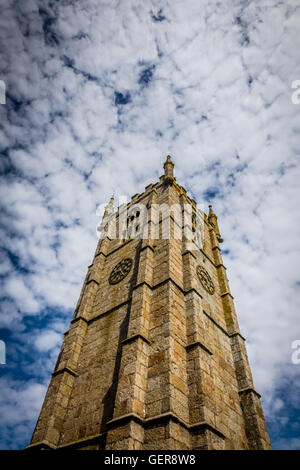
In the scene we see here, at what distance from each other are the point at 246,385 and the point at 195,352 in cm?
422

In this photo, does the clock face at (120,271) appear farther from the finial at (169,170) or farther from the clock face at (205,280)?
the finial at (169,170)

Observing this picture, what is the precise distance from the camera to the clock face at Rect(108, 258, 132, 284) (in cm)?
1456

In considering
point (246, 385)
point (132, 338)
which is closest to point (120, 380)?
point (132, 338)

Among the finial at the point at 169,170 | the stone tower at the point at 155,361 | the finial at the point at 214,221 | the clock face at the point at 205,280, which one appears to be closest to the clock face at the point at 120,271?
the stone tower at the point at 155,361

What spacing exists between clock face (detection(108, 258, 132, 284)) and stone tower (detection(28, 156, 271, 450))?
0.25ft

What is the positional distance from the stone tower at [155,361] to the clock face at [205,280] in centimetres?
10

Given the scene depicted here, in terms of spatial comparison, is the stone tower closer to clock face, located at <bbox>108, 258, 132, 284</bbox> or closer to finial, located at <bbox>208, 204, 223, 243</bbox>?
clock face, located at <bbox>108, 258, 132, 284</bbox>

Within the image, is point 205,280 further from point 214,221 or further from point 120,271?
point 214,221

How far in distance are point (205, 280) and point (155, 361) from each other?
268 inches

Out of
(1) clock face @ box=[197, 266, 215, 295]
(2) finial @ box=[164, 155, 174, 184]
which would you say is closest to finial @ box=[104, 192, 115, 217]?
(2) finial @ box=[164, 155, 174, 184]

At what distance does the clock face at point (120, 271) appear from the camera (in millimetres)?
14559

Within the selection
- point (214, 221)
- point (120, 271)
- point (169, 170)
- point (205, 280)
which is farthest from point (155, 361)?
point (214, 221)

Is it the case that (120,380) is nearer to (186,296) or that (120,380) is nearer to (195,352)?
(195,352)

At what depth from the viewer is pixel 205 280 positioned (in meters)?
15.0
